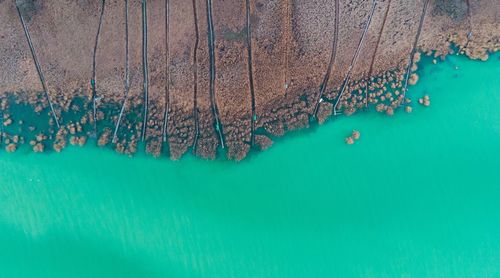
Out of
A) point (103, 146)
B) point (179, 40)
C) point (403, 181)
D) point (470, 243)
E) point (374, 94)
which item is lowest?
point (470, 243)

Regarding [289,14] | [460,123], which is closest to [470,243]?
[460,123]

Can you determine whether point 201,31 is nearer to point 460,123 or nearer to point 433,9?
point 433,9

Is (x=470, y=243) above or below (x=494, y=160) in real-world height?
below

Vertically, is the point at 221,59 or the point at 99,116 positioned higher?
the point at 221,59

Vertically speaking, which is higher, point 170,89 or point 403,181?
point 170,89

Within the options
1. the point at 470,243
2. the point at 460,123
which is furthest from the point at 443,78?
the point at 470,243

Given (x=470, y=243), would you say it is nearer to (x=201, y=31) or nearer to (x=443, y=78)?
(x=443, y=78)
